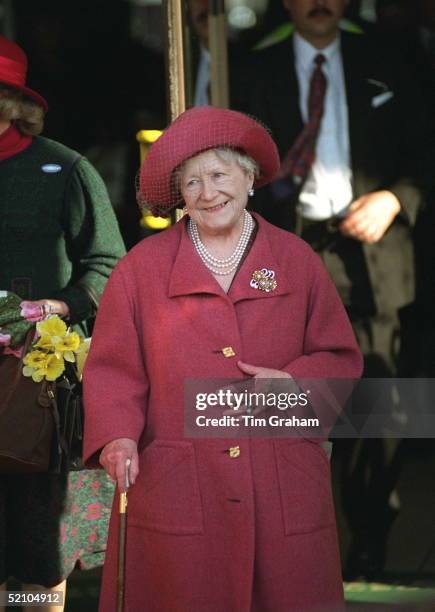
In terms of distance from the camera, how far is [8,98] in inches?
165

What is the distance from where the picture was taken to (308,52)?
4848 mm

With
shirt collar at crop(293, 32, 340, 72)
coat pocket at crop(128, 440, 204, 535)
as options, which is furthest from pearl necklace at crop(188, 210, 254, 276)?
shirt collar at crop(293, 32, 340, 72)

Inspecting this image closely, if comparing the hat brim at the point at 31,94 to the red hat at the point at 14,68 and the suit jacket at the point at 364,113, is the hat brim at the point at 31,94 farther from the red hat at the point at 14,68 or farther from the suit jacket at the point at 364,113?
the suit jacket at the point at 364,113

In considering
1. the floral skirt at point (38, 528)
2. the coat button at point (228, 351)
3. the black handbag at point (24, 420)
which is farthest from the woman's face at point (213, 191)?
the floral skirt at point (38, 528)

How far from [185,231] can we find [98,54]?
1.29 m

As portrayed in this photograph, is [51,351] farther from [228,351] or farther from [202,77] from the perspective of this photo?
[202,77]

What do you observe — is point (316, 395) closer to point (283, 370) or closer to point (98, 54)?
point (283, 370)

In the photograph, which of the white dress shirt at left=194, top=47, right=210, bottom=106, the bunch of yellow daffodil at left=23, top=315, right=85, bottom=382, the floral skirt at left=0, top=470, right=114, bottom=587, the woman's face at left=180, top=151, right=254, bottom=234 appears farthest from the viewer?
the white dress shirt at left=194, top=47, right=210, bottom=106

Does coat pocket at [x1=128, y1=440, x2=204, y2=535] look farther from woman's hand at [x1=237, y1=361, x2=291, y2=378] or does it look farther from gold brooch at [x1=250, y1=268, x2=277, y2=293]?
gold brooch at [x1=250, y1=268, x2=277, y2=293]

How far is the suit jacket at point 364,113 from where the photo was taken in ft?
15.8

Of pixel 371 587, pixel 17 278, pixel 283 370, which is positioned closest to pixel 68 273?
pixel 17 278

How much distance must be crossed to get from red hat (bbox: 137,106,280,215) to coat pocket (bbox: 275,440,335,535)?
808mm

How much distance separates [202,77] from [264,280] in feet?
4.93

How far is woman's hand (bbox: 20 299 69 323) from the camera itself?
3.91 meters
